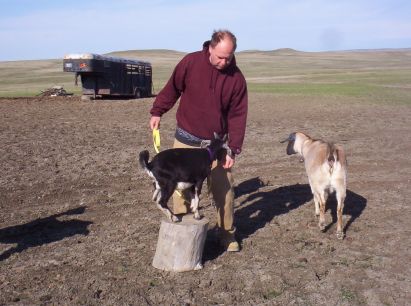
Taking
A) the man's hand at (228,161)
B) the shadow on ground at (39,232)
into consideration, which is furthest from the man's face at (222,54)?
the shadow on ground at (39,232)

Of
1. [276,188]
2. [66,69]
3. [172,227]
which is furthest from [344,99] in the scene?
[172,227]

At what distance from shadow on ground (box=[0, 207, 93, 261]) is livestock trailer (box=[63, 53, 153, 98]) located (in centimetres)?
1885

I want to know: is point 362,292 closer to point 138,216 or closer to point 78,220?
point 138,216

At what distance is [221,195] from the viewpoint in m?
6.22

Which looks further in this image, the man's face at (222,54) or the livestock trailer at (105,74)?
Answer: the livestock trailer at (105,74)

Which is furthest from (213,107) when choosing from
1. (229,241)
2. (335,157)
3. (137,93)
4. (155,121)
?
(137,93)

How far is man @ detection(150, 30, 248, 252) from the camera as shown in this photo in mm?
5723

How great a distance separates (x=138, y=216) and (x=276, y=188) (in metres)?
3.12

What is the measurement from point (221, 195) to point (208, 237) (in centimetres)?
97

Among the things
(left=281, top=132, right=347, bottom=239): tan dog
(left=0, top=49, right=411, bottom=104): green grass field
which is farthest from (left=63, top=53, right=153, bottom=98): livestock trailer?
(left=281, top=132, right=347, bottom=239): tan dog

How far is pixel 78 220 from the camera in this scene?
757 centimetres

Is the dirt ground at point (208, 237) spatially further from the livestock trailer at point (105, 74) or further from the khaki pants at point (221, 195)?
the livestock trailer at point (105, 74)

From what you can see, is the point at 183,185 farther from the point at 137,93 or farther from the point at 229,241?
the point at 137,93

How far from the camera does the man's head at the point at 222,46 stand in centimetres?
530
